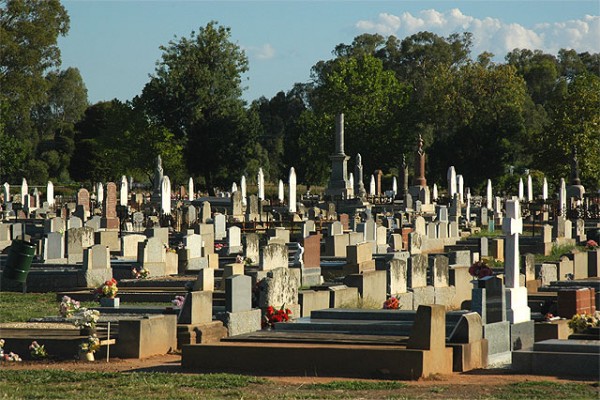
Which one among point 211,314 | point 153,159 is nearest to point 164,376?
point 211,314

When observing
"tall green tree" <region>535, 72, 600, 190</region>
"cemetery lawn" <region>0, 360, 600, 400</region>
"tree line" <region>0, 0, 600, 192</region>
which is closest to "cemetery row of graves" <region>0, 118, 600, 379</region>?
"cemetery lawn" <region>0, 360, 600, 400</region>

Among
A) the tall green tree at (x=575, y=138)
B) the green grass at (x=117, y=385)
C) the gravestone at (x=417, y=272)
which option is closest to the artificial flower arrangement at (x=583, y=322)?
the green grass at (x=117, y=385)

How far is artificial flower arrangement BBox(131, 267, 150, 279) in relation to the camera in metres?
25.3

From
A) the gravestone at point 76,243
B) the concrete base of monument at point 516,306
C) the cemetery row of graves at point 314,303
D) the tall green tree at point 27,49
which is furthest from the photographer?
the tall green tree at point 27,49

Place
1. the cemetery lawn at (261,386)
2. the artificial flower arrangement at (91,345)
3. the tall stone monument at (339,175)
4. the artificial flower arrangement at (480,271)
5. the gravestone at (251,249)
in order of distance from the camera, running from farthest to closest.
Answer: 1. the tall stone monument at (339,175)
2. the gravestone at (251,249)
3. the artificial flower arrangement at (480,271)
4. the artificial flower arrangement at (91,345)
5. the cemetery lawn at (261,386)

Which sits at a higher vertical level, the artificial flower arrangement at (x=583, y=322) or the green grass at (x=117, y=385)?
the artificial flower arrangement at (x=583, y=322)

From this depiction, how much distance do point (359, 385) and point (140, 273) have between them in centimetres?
1233

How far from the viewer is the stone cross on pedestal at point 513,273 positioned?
1744cm

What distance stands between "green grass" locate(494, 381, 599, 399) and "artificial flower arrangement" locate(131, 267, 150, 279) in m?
12.6

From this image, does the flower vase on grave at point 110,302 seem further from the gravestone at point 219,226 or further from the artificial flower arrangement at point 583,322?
the gravestone at point 219,226

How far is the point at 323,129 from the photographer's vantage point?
81.4m

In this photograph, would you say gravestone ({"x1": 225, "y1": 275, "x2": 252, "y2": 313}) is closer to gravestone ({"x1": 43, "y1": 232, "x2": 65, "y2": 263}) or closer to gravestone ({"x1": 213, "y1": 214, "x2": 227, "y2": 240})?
gravestone ({"x1": 43, "y1": 232, "x2": 65, "y2": 263})

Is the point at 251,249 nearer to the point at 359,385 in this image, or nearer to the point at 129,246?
the point at 129,246

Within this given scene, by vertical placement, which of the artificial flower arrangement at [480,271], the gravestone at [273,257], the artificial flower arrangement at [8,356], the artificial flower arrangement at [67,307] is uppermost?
the gravestone at [273,257]
